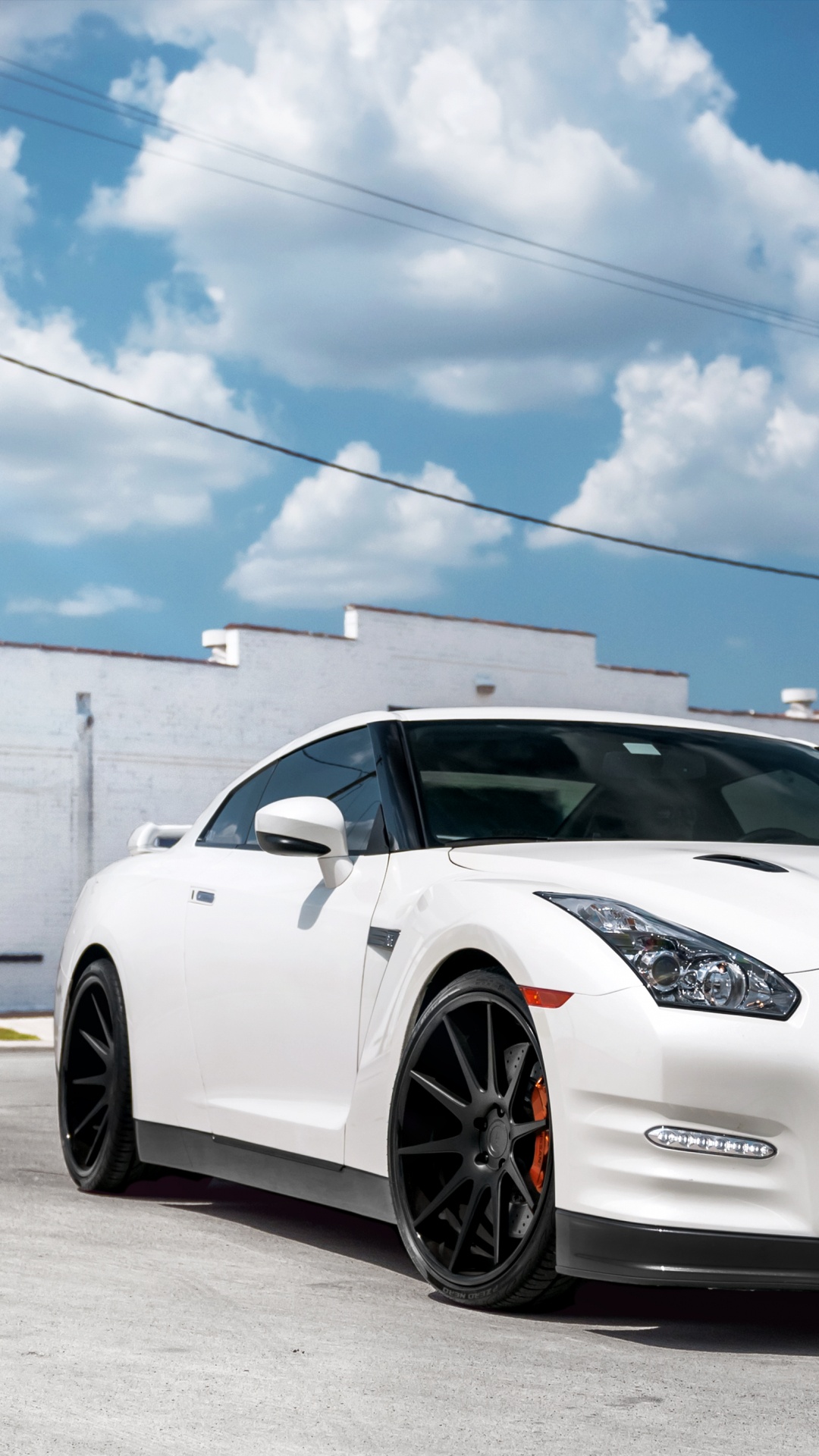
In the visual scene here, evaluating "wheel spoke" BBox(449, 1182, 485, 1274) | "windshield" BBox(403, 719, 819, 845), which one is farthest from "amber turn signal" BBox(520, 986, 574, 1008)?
"windshield" BBox(403, 719, 819, 845)

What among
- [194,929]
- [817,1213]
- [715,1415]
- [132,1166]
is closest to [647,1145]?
[817,1213]

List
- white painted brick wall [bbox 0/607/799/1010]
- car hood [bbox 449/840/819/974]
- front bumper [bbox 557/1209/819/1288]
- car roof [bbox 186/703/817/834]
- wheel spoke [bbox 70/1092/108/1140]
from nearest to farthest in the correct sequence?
front bumper [bbox 557/1209/819/1288] → car hood [bbox 449/840/819/974] → car roof [bbox 186/703/817/834] → wheel spoke [bbox 70/1092/108/1140] → white painted brick wall [bbox 0/607/799/1010]

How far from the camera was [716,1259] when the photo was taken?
373 centimetres

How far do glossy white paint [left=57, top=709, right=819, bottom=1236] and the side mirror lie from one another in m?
0.08

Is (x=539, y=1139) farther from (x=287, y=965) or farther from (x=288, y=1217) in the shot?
(x=288, y=1217)

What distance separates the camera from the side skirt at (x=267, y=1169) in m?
4.66

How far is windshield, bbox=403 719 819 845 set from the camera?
5.04m

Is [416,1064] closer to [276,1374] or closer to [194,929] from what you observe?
[276,1374]

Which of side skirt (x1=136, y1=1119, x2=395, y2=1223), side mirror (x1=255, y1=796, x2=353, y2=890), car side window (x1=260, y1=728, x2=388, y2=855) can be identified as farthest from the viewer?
car side window (x1=260, y1=728, x2=388, y2=855)

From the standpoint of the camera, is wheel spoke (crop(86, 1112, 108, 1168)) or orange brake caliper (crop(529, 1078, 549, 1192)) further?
wheel spoke (crop(86, 1112, 108, 1168))

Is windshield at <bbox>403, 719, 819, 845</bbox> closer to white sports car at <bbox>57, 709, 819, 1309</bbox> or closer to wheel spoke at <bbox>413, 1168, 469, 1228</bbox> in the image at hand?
white sports car at <bbox>57, 709, 819, 1309</bbox>

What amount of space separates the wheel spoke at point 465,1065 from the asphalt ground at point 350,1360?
19.6 inches

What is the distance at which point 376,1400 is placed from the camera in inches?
132

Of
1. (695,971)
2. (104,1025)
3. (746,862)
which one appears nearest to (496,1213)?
(695,971)
